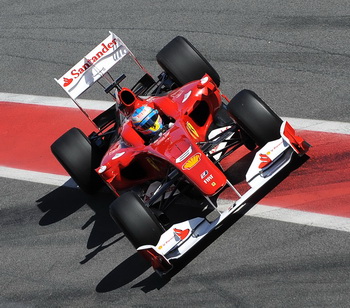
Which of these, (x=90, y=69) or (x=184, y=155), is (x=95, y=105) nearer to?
(x=90, y=69)

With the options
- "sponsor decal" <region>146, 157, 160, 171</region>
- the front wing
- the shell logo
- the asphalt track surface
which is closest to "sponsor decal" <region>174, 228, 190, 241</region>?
the front wing

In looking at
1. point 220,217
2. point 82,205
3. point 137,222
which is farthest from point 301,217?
point 82,205

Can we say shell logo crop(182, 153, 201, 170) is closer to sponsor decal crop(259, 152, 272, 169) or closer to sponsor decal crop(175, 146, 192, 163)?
sponsor decal crop(175, 146, 192, 163)

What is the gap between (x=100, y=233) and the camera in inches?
434

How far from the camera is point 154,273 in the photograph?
10133 mm

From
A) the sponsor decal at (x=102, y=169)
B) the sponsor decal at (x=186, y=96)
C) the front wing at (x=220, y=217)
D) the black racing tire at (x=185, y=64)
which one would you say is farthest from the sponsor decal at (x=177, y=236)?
the black racing tire at (x=185, y=64)

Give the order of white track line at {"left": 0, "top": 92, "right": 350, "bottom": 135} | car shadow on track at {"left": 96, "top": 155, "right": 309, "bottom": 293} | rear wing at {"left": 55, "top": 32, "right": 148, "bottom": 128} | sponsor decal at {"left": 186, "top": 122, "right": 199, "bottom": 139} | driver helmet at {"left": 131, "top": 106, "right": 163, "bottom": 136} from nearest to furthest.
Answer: car shadow on track at {"left": 96, "top": 155, "right": 309, "bottom": 293} < driver helmet at {"left": 131, "top": 106, "right": 163, "bottom": 136} < sponsor decal at {"left": 186, "top": 122, "right": 199, "bottom": 139} < white track line at {"left": 0, "top": 92, "right": 350, "bottom": 135} < rear wing at {"left": 55, "top": 32, "right": 148, "bottom": 128}

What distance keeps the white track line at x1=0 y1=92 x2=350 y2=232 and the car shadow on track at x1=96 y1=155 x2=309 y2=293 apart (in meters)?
0.17

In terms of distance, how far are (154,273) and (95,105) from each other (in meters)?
4.05

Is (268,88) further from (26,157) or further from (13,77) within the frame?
(13,77)

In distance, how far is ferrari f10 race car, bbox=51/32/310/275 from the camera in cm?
968

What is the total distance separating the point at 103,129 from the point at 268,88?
2582mm

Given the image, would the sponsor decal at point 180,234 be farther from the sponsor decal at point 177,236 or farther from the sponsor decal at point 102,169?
the sponsor decal at point 102,169

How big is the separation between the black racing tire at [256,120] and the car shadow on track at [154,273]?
2.36 feet
